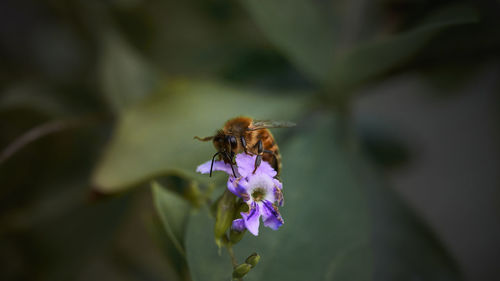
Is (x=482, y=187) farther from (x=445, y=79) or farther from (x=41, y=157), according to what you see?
(x=41, y=157)

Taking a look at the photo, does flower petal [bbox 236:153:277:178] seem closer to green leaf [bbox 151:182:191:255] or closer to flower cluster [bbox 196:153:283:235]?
flower cluster [bbox 196:153:283:235]

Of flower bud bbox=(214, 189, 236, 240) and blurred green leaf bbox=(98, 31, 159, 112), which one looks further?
blurred green leaf bbox=(98, 31, 159, 112)

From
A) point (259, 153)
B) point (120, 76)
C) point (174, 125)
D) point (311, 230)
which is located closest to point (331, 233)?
point (311, 230)

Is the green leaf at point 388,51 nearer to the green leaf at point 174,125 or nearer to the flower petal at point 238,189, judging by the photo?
the green leaf at point 174,125

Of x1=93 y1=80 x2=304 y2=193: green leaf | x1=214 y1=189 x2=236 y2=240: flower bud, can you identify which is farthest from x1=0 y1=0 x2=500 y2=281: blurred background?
x1=214 y1=189 x2=236 y2=240: flower bud

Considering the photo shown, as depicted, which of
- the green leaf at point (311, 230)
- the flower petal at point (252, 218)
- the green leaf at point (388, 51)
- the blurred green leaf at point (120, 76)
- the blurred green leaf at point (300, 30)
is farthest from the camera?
the blurred green leaf at point (120, 76)

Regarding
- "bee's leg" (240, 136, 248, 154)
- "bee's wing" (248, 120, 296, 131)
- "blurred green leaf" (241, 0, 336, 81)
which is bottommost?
"bee's leg" (240, 136, 248, 154)

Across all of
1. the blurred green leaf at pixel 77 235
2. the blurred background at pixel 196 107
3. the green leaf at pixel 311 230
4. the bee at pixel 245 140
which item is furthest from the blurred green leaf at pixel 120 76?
the bee at pixel 245 140

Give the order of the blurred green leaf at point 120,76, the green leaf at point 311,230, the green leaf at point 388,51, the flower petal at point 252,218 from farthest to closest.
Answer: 1. the blurred green leaf at point 120,76
2. the green leaf at point 388,51
3. the green leaf at point 311,230
4. the flower petal at point 252,218
